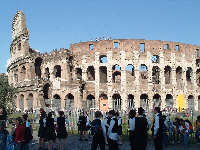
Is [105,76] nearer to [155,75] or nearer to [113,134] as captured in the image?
[155,75]

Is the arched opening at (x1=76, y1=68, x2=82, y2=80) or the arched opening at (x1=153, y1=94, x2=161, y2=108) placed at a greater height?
the arched opening at (x1=76, y1=68, x2=82, y2=80)

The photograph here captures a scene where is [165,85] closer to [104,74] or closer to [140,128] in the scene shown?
[104,74]

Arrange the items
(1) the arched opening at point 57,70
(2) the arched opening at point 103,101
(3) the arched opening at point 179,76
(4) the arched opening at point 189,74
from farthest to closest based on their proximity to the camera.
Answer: (4) the arched opening at point 189,74 < (3) the arched opening at point 179,76 < (1) the arched opening at point 57,70 < (2) the arched opening at point 103,101

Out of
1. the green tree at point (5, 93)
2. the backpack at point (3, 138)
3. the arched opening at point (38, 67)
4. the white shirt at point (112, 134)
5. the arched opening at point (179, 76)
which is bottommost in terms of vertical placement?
the backpack at point (3, 138)

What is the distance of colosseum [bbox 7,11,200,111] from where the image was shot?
30.3 meters

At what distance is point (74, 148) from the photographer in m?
10.9

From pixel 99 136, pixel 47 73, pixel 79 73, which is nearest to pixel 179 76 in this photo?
pixel 79 73

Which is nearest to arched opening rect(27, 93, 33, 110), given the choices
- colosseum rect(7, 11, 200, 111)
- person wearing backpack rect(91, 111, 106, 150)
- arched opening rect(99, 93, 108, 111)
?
colosseum rect(7, 11, 200, 111)

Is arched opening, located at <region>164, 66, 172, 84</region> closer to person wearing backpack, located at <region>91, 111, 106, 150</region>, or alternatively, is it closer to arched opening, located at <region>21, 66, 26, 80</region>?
arched opening, located at <region>21, 66, 26, 80</region>

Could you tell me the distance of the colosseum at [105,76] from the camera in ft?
99.4

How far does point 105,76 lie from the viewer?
1353 inches

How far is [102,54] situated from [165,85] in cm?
858

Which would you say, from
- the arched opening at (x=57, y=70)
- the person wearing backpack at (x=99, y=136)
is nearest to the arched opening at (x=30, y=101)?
the arched opening at (x=57, y=70)

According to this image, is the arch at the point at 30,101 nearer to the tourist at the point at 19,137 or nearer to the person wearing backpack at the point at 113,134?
the tourist at the point at 19,137
